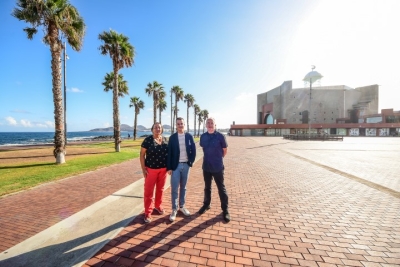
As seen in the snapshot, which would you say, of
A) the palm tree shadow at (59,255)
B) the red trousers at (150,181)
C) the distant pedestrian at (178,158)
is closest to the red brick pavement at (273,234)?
the palm tree shadow at (59,255)

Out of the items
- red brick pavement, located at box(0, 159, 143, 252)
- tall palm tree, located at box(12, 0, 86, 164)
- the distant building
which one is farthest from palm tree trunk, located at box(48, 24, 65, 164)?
the distant building

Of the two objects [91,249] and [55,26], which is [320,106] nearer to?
[55,26]

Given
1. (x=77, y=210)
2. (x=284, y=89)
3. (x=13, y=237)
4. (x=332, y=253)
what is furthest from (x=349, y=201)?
(x=284, y=89)

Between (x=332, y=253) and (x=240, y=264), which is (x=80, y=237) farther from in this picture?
(x=332, y=253)

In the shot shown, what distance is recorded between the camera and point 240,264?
246 cm

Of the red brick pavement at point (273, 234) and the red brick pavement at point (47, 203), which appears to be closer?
the red brick pavement at point (273, 234)

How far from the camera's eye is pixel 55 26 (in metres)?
9.86

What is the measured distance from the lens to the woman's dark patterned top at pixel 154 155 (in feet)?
11.9

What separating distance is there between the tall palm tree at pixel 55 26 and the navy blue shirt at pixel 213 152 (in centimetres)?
950

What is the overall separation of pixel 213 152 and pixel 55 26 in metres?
11.7

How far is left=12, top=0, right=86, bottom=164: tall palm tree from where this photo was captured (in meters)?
9.36

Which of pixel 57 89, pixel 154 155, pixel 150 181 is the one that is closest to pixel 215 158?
pixel 154 155

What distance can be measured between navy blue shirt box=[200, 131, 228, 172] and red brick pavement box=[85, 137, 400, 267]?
1055 millimetres

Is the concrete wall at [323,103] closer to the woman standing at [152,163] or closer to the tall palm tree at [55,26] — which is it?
the tall palm tree at [55,26]
